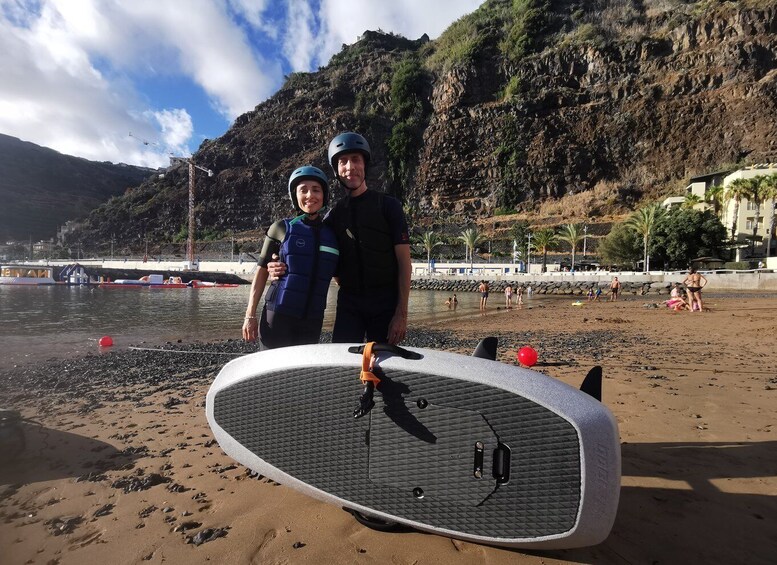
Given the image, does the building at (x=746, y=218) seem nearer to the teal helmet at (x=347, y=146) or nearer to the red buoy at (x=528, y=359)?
the red buoy at (x=528, y=359)

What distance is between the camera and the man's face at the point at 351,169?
9.36 feet

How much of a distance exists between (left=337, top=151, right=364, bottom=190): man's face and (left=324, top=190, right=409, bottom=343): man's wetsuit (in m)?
0.10

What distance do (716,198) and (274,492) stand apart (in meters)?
61.5

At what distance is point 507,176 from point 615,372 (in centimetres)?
8649

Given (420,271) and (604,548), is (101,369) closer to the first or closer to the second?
(604,548)

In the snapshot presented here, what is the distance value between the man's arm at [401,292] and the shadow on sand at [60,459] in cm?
241

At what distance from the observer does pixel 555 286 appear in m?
41.4

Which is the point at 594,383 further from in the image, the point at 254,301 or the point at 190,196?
the point at 190,196

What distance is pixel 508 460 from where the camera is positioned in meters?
1.82

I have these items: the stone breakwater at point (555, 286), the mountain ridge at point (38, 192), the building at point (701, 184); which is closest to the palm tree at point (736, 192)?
the building at point (701, 184)

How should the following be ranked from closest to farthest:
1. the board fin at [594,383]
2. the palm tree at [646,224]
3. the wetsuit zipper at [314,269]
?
the board fin at [594,383] < the wetsuit zipper at [314,269] < the palm tree at [646,224]

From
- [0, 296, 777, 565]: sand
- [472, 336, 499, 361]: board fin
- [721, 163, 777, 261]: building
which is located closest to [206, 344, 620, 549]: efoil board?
[0, 296, 777, 565]: sand

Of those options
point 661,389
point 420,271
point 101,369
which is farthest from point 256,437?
point 420,271

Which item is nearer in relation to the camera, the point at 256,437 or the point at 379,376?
the point at 379,376
